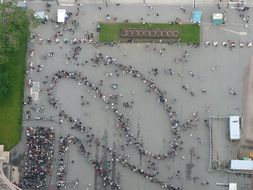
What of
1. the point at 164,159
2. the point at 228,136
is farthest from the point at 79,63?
the point at 228,136

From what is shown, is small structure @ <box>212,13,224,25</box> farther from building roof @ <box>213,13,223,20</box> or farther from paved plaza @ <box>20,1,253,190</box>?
paved plaza @ <box>20,1,253,190</box>

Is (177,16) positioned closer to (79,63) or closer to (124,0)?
(124,0)

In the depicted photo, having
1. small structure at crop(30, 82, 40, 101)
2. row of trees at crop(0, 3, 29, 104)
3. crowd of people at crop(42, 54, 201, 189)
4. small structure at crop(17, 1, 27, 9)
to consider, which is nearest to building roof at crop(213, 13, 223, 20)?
crowd of people at crop(42, 54, 201, 189)

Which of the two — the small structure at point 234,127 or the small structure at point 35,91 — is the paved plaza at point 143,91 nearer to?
the small structure at point 35,91

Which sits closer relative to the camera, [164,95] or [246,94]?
[246,94]

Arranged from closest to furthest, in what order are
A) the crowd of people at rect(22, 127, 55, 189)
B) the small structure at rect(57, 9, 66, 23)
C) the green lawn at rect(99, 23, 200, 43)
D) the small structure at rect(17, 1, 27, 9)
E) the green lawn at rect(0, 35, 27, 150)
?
the crowd of people at rect(22, 127, 55, 189)
the green lawn at rect(0, 35, 27, 150)
the green lawn at rect(99, 23, 200, 43)
the small structure at rect(57, 9, 66, 23)
the small structure at rect(17, 1, 27, 9)

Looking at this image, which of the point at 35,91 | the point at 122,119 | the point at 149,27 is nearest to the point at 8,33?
the point at 35,91
